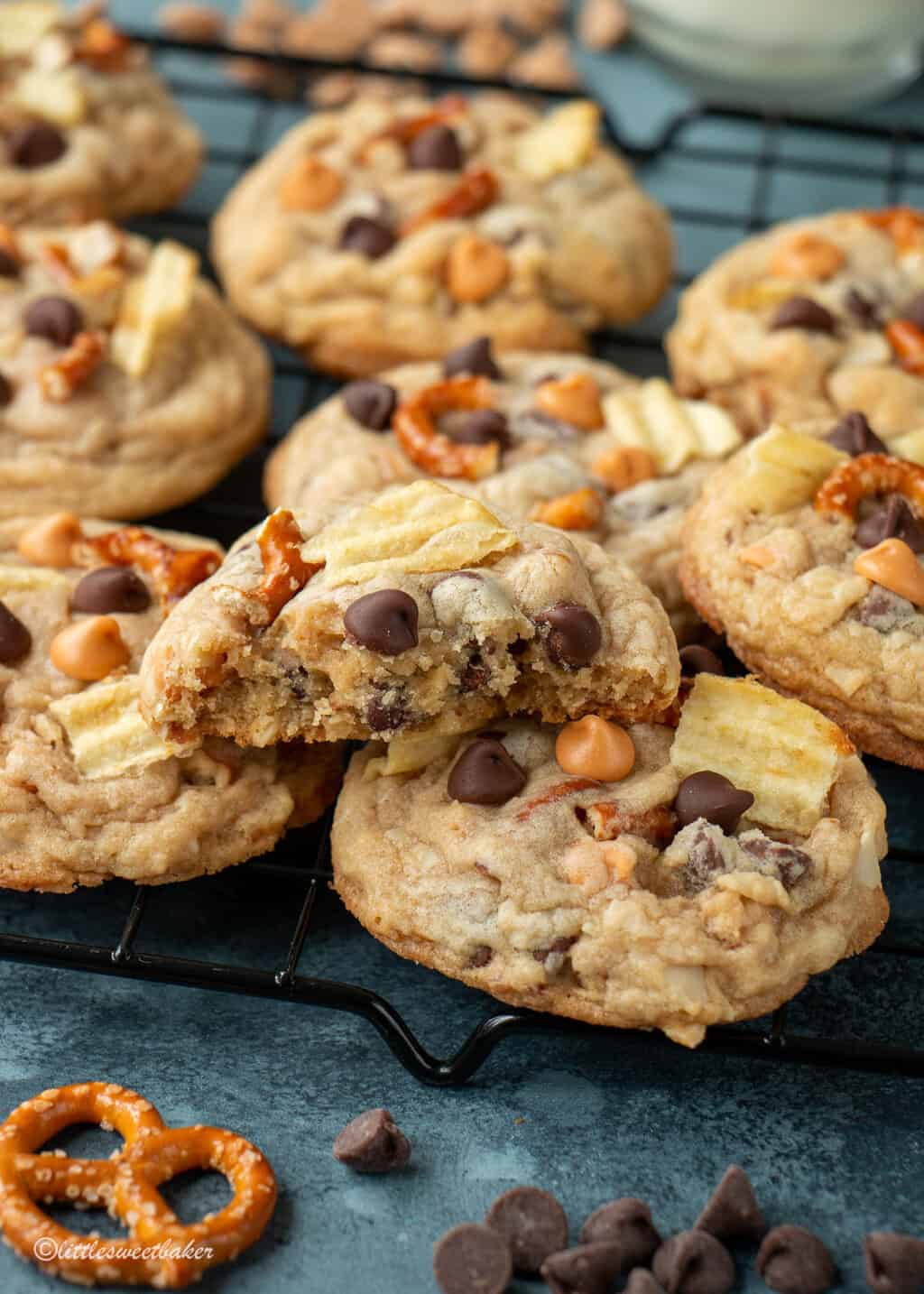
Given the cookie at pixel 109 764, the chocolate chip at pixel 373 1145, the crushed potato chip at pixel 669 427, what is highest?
the crushed potato chip at pixel 669 427

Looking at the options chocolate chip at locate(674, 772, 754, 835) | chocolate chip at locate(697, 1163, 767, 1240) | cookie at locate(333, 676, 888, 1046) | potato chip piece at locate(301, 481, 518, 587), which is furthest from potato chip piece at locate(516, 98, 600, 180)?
chocolate chip at locate(697, 1163, 767, 1240)

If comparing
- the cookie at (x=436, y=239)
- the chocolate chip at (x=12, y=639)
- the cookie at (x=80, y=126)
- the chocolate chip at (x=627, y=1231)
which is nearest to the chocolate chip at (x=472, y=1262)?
the chocolate chip at (x=627, y=1231)

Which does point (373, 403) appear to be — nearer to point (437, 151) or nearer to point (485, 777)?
point (437, 151)

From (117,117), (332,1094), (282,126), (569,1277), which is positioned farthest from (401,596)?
(282,126)

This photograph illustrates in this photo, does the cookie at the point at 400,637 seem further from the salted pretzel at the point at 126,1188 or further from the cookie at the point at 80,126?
the cookie at the point at 80,126

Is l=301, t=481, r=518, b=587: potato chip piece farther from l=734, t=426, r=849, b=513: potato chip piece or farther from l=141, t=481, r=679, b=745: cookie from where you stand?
l=734, t=426, r=849, b=513: potato chip piece

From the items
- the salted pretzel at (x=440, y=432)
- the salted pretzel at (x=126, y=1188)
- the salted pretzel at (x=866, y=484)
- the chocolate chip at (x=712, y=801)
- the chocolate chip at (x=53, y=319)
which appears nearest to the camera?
the salted pretzel at (x=126, y=1188)
